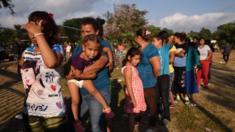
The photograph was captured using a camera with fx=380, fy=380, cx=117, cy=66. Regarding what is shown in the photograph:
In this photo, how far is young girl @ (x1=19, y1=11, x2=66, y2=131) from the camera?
3.39m

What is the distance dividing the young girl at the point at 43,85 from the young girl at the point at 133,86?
2646 mm

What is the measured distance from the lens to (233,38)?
91.1 metres

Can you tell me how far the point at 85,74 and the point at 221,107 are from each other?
19.4ft

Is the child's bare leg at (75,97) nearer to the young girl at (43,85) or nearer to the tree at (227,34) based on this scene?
the young girl at (43,85)

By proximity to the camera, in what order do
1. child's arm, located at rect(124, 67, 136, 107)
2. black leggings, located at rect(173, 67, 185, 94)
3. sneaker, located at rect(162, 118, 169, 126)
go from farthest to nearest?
1. black leggings, located at rect(173, 67, 185, 94)
2. sneaker, located at rect(162, 118, 169, 126)
3. child's arm, located at rect(124, 67, 136, 107)

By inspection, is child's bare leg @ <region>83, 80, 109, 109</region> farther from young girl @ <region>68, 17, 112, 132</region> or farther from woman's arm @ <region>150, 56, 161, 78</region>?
woman's arm @ <region>150, 56, 161, 78</region>

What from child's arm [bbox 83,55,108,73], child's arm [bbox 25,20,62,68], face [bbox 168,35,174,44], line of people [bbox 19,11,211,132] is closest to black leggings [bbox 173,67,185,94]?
→ face [bbox 168,35,174,44]

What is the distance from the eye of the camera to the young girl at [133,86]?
6098 millimetres

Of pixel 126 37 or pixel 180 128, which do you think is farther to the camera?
pixel 126 37

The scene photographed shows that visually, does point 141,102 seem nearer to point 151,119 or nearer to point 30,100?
point 151,119

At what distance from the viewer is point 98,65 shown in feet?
15.1

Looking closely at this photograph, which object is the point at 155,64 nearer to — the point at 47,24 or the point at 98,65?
the point at 98,65

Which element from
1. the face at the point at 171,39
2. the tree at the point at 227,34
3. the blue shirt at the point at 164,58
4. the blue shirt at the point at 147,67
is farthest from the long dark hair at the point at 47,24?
the tree at the point at 227,34

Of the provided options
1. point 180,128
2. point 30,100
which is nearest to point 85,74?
point 30,100
